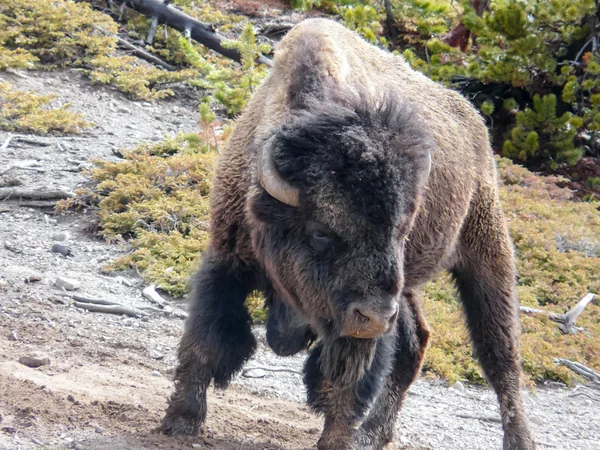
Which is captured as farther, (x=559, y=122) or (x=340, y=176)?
(x=559, y=122)

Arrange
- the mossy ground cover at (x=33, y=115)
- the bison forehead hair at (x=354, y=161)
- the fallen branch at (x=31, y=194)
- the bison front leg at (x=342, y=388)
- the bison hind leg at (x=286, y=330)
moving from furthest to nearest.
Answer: the mossy ground cover at (x=33, y=115), the fallen branch at (x=31, y=194), the bison hind leg at (x=286, y=330), the bison front leg at (x=342, y=388), the bison forehead hair at (x=354, y=161)

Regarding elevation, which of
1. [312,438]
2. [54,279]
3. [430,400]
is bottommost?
[54,279]

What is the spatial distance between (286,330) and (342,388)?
0.60m

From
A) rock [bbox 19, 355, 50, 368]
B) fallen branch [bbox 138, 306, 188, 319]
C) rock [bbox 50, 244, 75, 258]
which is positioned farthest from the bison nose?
rock [bbox 50, 244, 75, 258]

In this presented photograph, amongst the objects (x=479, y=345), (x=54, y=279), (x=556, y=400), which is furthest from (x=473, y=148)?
(x=54, y=279)

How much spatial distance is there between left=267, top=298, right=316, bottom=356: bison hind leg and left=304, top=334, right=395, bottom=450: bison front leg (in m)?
0.23

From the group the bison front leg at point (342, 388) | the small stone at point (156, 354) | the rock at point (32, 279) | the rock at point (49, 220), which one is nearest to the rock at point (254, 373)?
the small stone at point (156, 354)

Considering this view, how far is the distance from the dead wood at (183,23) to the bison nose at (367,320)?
1041 centimetres

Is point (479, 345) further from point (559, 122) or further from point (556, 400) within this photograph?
point (559, 122)

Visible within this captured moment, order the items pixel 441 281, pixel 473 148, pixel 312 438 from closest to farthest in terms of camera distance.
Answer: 1. pixel 312 438
2. pixel 473 148
3. pixel 441 281

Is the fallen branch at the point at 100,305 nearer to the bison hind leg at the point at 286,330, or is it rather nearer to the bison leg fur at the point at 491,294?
the bison hind leg at the point at 286,330

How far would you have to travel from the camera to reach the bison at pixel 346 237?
150 inches

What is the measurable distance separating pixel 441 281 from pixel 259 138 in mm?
5561

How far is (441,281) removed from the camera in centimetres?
931
